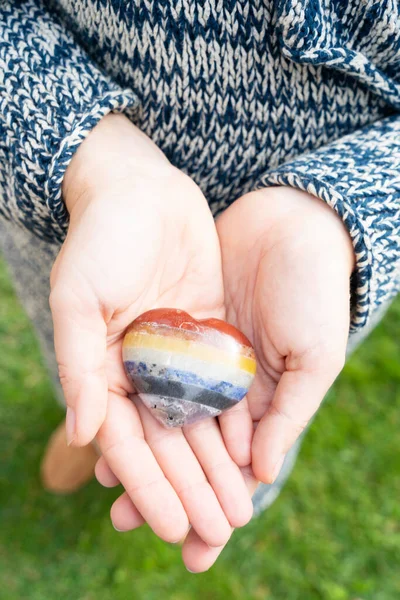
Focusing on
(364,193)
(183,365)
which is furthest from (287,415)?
(364,193)

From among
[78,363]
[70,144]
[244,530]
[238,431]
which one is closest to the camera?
[78,363]

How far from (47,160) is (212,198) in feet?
1.39

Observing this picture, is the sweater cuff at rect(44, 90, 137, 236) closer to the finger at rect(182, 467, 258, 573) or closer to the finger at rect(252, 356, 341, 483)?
the finger at rect(252, 356, 341, 483)

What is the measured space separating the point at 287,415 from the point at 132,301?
1.26 ft

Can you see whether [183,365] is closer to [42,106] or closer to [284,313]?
[284,313]

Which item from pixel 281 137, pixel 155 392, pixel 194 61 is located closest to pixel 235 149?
pixel 281 137

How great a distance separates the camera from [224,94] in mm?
1217

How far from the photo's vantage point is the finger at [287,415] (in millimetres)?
1167

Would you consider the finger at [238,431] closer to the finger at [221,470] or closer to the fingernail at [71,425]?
the finger at [221,470]

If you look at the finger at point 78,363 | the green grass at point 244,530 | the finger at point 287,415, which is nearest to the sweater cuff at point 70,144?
the finger at point 78,363

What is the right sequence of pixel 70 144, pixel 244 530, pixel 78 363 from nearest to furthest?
1. pixel 78 363
2. pixel 70 144
3. pixel 244 530

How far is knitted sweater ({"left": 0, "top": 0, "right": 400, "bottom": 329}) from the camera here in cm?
114

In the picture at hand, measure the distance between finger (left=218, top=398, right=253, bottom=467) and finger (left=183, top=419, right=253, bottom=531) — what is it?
1cm

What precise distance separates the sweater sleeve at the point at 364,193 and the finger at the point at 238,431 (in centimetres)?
31
